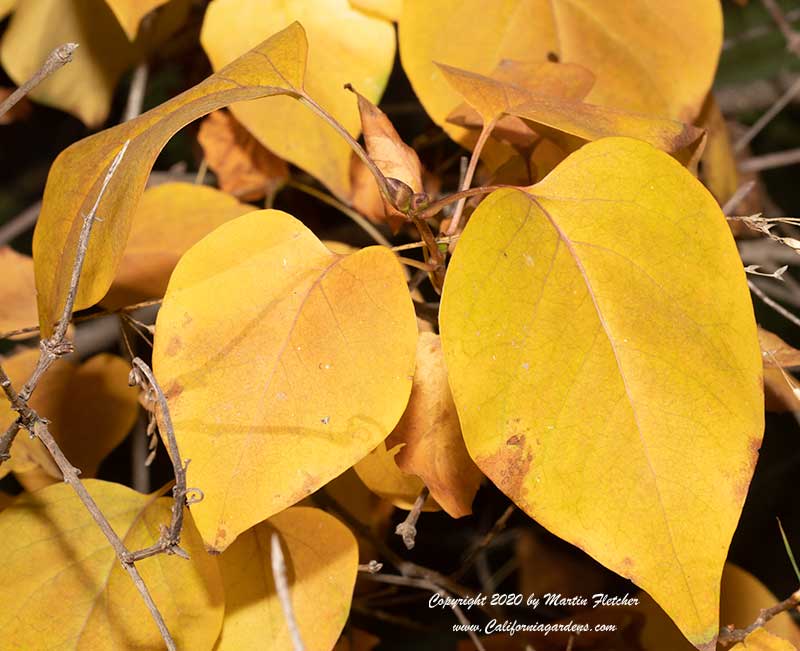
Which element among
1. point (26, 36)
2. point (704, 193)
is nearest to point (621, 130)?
point (704, 193)

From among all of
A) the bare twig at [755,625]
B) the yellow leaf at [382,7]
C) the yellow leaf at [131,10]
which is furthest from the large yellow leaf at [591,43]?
the bare twig at [755,625]

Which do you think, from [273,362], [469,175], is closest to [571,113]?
[469,175]

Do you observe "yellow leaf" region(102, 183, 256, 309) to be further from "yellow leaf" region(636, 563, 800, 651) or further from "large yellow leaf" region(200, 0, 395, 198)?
Result: "yellow leaf" region(636, 563, 800, 651)

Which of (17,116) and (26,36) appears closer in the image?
(26,36)

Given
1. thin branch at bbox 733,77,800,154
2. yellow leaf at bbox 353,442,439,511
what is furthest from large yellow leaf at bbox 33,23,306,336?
thin branch at bbox 733,77,800,154

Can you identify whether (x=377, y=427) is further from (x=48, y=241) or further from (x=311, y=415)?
(x=48, y=241)
